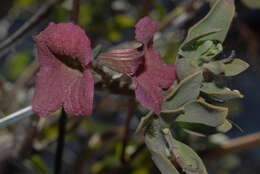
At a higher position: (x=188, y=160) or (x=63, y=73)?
(x=63, y=73)

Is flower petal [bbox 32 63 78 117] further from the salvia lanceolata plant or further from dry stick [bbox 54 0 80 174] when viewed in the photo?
dry stick [bbox 54 0 80 174]

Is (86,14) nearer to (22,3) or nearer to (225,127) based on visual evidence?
(22,3)

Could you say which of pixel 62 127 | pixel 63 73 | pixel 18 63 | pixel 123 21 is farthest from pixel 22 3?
pixel 63 73

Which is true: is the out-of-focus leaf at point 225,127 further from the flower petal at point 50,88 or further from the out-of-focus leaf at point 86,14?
the out-of-focus leaf at point 86,14

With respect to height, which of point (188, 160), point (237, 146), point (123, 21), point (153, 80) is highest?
point (153, 80)

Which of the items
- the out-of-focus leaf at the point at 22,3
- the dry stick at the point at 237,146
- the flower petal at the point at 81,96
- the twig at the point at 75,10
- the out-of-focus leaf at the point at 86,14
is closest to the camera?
the flower petal at the point at 81,96

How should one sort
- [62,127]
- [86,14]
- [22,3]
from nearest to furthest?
[62,127], [86,14], [22,3]

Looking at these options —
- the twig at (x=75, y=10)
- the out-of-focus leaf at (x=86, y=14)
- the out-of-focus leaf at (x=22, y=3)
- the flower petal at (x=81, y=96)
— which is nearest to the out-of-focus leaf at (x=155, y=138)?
the flower petal at (x=81, y=96)
